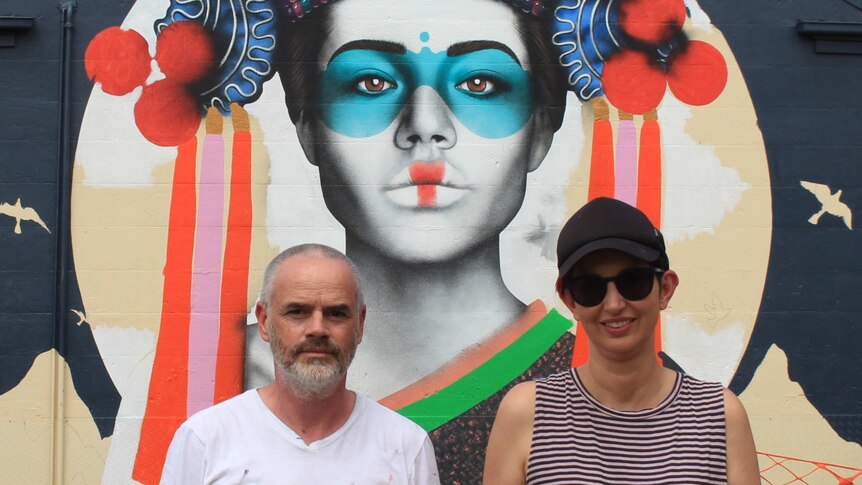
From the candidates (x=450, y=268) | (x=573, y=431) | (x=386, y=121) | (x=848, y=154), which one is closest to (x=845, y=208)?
(x=848, y=154)

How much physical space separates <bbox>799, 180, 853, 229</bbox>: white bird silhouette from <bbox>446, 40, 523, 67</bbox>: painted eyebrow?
185 cm

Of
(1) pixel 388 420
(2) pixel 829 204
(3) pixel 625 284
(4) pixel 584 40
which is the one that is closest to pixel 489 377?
(4) pixel 584 40

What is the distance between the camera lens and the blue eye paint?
554cm

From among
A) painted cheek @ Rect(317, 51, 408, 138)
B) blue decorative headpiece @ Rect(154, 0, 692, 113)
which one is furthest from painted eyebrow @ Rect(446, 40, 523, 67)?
painted cheek @ Rect(317, 51, 408, 138)

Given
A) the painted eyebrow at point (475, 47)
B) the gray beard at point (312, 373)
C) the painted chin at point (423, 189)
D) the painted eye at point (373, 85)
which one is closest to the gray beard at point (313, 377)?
the gray beard at point (312, 373)

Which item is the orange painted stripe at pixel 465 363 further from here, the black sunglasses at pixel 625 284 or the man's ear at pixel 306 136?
the black sunglasses at pixel 625 284

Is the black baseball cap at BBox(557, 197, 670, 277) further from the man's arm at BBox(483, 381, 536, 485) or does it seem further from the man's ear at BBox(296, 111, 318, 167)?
the man's ear at BBox(296, 111, 318, 167)

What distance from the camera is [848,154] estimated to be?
562 cm

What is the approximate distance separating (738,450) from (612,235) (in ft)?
1.92

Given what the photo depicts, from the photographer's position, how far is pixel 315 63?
556 cm

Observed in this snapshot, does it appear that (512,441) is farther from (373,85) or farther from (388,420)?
(373,85)

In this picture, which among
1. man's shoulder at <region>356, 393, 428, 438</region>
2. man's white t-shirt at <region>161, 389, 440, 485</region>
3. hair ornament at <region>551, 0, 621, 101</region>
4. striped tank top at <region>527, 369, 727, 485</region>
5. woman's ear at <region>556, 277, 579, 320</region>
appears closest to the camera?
striped tank top at <region>527, 369, 727, 485</region>

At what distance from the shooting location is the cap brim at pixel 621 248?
2.29m

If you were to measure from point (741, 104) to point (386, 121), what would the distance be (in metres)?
2.08
